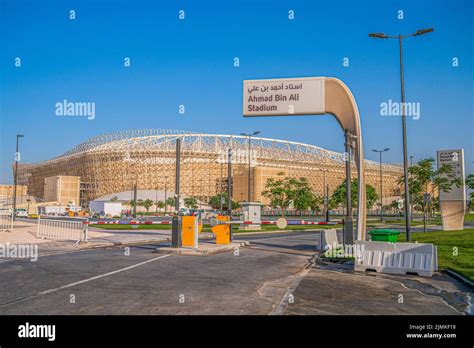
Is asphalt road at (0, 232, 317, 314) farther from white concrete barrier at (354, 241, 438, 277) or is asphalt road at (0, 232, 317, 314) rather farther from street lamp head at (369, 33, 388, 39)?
street lamp head at (369, 33, 388, 39)

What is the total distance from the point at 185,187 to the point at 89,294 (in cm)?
12636

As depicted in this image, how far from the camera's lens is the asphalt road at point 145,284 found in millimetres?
7777

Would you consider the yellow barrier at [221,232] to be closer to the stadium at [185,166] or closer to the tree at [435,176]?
the tree at [435,176]

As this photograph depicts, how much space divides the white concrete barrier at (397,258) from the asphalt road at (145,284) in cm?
202

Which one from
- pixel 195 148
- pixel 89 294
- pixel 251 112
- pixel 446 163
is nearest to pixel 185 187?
pixel 195 148

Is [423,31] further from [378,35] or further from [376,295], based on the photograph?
[376,295]

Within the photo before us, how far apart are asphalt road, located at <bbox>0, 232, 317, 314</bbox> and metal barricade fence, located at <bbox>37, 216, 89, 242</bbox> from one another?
650 centimetres

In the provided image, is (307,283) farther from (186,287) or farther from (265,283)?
(186,287)

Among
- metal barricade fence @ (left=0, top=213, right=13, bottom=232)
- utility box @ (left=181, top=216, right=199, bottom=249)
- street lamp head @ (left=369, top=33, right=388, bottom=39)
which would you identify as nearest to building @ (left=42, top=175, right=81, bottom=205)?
metal barricade fence @ (left=0, top=213, right=13, bottom=232)

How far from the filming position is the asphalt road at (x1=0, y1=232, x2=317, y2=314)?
7.78 meters

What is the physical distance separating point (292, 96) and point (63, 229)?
1513 cm

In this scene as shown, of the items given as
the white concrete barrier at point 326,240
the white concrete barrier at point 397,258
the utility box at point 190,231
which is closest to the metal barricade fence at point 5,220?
the utility box at point 190,231

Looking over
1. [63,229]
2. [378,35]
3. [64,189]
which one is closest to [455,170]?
[378,35]

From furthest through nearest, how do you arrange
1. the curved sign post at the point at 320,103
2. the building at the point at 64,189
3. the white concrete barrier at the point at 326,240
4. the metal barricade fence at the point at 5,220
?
the building at the point at 64,189 → the metal barricade fence at the point at 5,220 → the white concrete barrier at the point at 326,240 → the curved sign post at the point at 320,103
